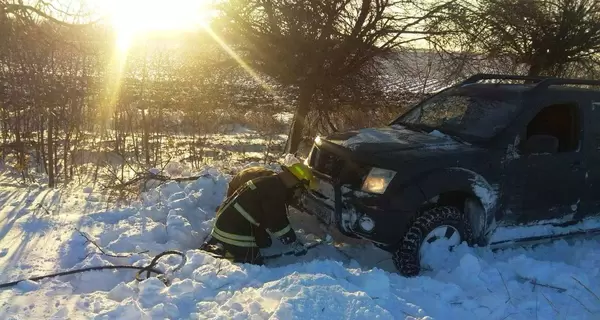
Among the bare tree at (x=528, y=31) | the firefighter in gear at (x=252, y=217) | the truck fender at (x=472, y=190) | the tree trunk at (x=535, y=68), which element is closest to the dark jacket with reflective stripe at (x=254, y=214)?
the firefighter in gear at (x=252, y=217)

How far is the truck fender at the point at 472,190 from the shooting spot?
4250 millimetres

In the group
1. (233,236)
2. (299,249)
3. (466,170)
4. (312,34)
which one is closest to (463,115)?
(466,170)

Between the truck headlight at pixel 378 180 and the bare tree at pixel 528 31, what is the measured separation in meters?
7.03

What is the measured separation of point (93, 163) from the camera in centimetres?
884

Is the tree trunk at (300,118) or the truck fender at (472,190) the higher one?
the truck fender at (472,190)

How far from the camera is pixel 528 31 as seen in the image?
38.0ft

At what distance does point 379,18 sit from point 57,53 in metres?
6.74

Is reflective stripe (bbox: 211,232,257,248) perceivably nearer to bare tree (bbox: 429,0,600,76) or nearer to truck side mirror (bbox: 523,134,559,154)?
truck side mirror (bbox: 523,134,559,154)

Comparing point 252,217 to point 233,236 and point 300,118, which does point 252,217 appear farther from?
point 300,118

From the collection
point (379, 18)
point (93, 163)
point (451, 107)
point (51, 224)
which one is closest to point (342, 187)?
point (451, 107)

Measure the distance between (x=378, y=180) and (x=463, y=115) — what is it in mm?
1597

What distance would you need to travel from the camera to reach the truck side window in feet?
16.8

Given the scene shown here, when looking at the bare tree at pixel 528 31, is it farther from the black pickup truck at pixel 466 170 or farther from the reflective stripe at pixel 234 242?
the reflective stripe at pixel 234 242

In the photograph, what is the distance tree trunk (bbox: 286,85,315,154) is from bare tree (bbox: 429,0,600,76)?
2991mm
